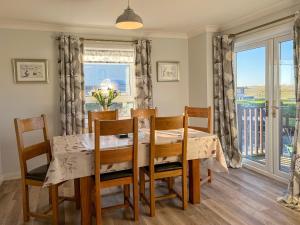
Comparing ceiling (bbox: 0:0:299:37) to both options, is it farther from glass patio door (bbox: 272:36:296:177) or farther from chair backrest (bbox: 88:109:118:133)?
chair backrest (bbox: 88:109:118:133)

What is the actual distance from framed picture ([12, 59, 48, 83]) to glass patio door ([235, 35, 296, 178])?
310cm

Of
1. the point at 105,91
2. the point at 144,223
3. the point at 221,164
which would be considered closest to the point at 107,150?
the point at 144,223

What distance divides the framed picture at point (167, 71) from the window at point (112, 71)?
49 centimetres

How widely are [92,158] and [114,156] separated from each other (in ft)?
0.67

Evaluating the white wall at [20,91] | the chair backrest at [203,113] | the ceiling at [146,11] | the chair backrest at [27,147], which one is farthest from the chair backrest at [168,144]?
the white wall at [20,91]

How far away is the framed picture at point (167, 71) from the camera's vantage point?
15.4 ft

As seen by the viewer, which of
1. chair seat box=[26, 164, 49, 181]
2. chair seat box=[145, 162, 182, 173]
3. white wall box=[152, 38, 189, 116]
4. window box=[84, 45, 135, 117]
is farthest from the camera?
white wall box=[152, 38, 189, 116]

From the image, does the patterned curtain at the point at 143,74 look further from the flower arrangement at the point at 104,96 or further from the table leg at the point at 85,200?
the table leg at the point at 85,200

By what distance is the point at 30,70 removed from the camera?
3889 millimetres

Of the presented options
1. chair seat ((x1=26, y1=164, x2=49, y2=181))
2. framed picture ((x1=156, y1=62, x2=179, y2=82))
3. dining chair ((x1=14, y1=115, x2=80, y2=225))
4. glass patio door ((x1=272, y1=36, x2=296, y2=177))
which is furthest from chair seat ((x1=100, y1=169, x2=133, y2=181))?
framed picture ((x1=156, y1=62, x2=179, y2=82))

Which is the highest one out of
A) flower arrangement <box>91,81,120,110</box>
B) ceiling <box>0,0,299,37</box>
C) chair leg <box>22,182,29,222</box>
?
ceiling <box>0,0,299,37</box>

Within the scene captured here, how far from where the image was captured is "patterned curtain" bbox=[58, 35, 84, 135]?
3957 millimetres

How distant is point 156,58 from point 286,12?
2191 mm

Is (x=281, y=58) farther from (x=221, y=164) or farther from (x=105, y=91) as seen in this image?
(x=105, y=91)
